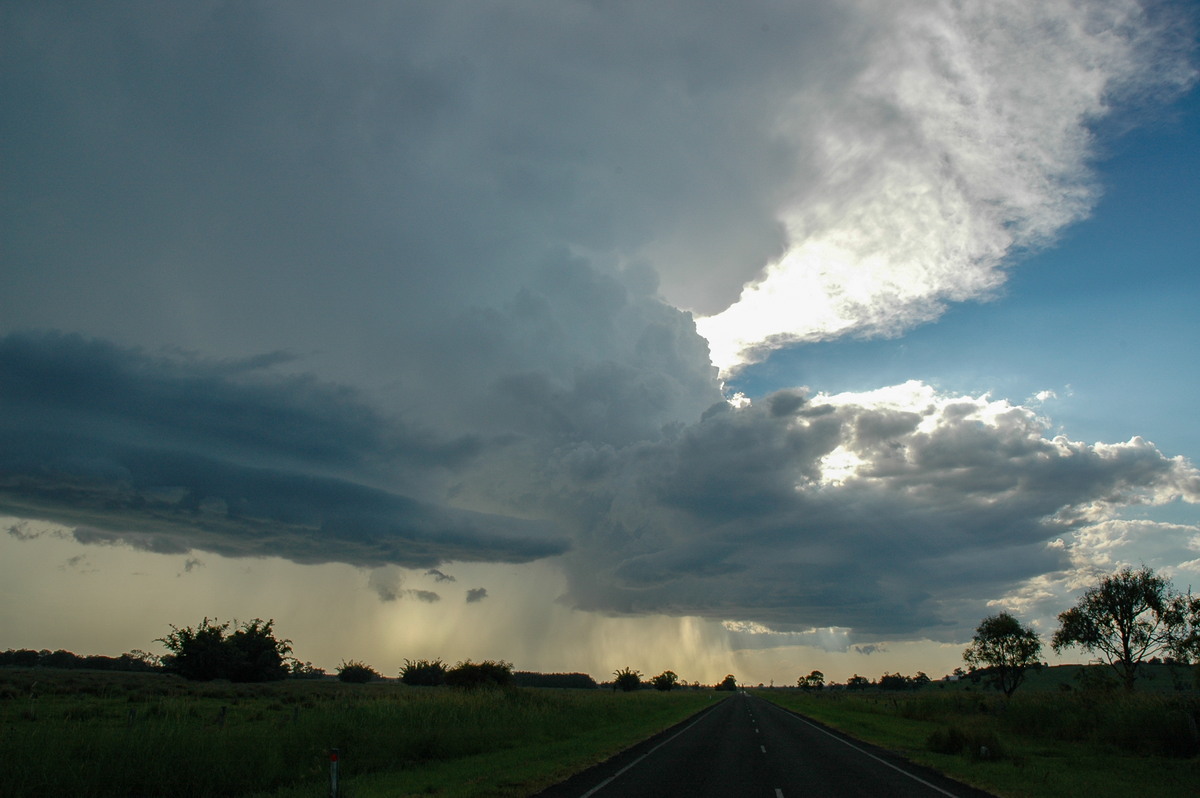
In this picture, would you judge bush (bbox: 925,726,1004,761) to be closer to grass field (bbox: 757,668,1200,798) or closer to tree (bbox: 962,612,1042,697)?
grass field (bbox: 757,668,1200,798)

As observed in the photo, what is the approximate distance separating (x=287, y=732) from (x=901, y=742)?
28.3 m

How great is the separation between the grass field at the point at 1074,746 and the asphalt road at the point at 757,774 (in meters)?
1.84

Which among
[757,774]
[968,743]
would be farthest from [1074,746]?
[757,774]

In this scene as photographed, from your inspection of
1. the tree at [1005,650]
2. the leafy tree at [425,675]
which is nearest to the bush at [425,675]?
the leafy tree at [425,675]

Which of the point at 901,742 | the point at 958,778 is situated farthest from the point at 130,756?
the point at 901,742

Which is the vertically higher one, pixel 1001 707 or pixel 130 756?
pixel 130 756

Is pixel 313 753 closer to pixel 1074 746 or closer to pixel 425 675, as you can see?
pixel 1074 746

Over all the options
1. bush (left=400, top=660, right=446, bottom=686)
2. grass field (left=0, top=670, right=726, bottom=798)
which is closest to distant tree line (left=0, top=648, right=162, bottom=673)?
bush (left=400, top=660, right=446, bottom=686)

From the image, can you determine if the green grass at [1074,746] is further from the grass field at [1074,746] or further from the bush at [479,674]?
the bush at [479,674]

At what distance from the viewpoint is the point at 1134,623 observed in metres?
57.5

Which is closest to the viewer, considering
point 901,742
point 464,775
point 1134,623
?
→ point 464,775

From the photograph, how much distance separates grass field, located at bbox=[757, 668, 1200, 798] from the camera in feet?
65.9

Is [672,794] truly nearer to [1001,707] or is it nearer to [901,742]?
[901,742]

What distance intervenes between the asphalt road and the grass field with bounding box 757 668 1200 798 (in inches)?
72.6
